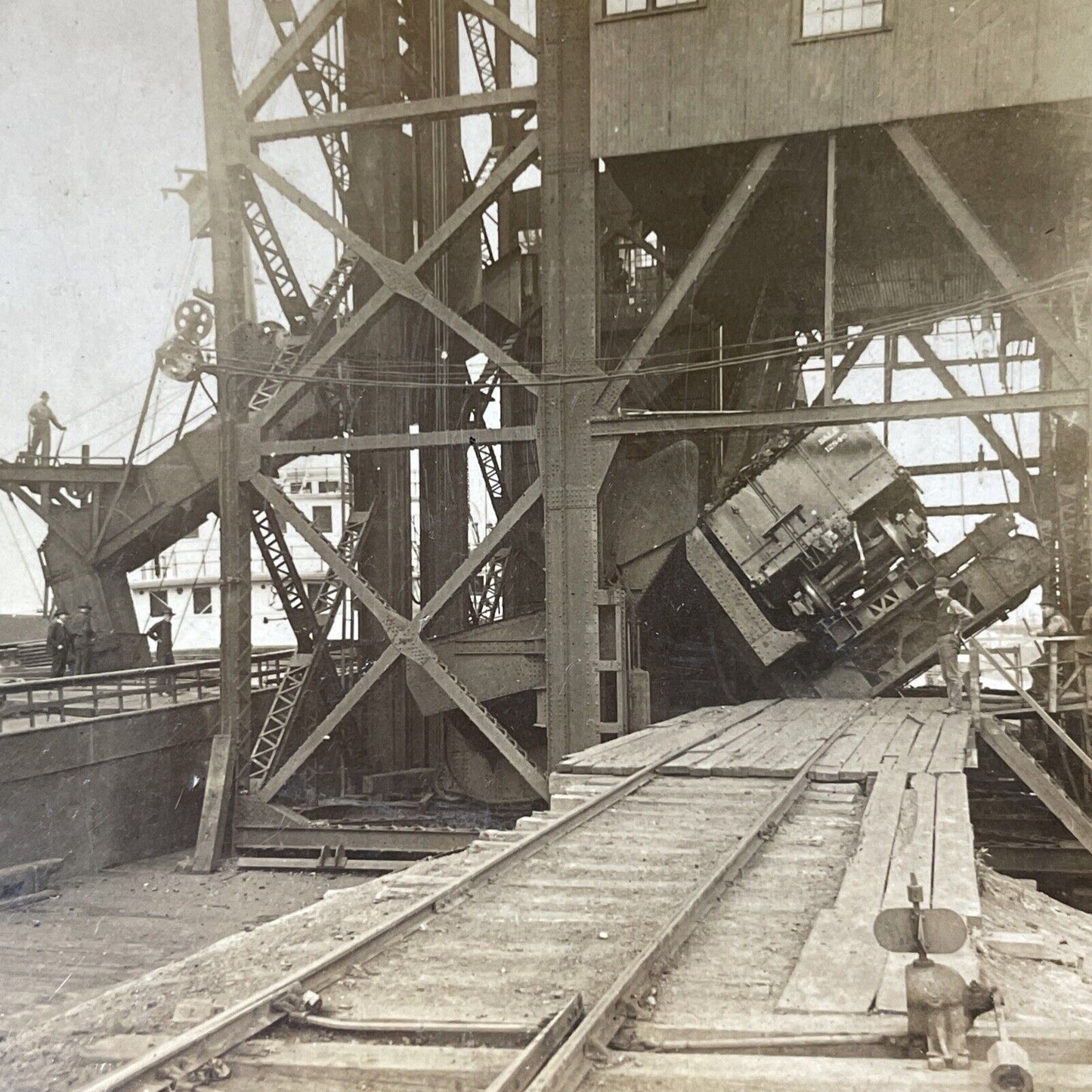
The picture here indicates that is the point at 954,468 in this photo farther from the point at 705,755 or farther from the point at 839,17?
the point at 705,755

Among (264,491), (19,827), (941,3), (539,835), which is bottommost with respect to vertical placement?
Result: (19,827)

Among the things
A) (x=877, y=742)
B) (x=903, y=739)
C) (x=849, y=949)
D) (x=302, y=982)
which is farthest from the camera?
(x=903, y=739)

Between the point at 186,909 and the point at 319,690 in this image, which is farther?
the point at 319,690

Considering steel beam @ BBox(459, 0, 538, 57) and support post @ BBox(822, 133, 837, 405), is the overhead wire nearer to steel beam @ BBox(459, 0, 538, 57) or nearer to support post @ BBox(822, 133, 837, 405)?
support post @ BBox(822, 133, 837, 405)

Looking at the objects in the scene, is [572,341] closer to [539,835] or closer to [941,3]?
[941,3]

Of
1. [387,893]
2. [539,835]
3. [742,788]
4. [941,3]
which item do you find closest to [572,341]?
[941,3]

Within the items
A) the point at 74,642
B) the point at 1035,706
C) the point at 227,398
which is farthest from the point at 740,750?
the point at 74,642

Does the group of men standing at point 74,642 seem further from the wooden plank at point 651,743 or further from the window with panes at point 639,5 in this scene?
the window with panes at point 639,5

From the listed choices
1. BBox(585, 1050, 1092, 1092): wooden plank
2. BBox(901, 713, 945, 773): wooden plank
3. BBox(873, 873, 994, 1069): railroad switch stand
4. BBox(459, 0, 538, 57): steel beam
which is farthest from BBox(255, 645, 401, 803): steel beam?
BBox(873, 873, 994, 1069): railroad switch stand
